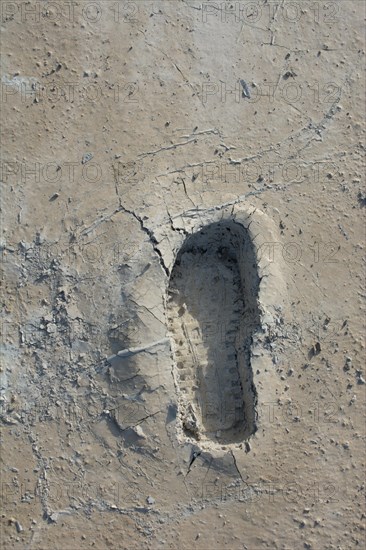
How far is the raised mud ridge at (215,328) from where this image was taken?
5.13 m

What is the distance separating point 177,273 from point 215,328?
66 cm

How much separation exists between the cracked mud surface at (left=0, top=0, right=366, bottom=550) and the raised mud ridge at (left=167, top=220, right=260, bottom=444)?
23 mm

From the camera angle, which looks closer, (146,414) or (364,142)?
(146,414)

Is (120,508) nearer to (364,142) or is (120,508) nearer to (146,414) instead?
(146,414)

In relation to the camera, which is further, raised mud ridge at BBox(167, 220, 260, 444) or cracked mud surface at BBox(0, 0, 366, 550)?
raised mud ridge at BBox(167, 220, 260, 444)

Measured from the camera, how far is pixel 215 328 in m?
5.35

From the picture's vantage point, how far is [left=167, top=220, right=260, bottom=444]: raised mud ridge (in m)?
5.13

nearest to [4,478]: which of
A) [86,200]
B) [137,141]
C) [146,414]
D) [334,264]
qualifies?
[146,414]

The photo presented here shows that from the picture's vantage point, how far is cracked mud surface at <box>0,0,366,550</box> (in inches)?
195

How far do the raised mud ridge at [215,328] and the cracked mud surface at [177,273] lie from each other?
23mm

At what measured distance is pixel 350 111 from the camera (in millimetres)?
5402

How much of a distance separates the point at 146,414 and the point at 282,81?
3.45 metres

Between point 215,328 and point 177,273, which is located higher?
point 177,273

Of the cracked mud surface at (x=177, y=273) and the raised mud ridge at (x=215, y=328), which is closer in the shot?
the cracked mud surface at (x=177, y=273)
